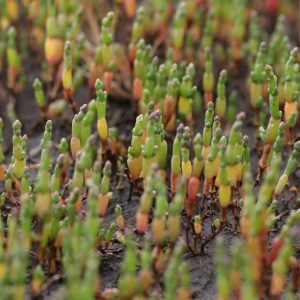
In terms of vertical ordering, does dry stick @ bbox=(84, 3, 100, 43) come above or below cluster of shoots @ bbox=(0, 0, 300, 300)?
above

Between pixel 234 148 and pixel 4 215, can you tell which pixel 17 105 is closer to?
pixel 4 215

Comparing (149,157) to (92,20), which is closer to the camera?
(149,157)

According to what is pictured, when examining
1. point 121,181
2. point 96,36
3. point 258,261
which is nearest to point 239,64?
point 96,36

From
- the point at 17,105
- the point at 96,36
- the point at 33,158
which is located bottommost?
the point at 33,158

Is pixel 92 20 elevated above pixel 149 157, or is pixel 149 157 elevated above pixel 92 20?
pixel 92 20

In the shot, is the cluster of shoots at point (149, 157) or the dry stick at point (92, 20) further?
the dry stick at point (92, 20)

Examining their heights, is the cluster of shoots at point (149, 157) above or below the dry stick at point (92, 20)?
below

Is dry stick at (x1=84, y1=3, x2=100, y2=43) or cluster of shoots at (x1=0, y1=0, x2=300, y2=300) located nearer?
cluster of shoots at (x1=0, y1=0, x2=300, y2=300)

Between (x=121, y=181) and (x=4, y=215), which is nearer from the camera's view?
(x=4, y=215)
